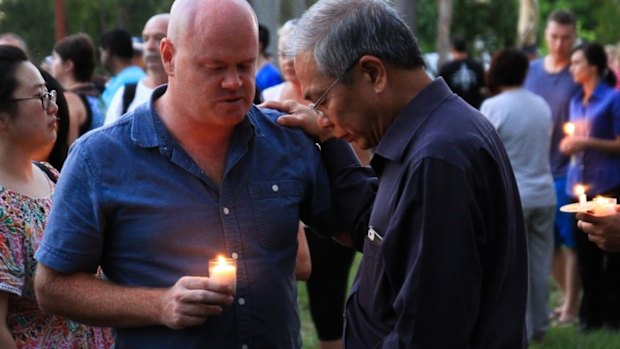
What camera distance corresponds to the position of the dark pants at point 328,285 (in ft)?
22.7

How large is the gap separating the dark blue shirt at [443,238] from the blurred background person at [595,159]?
5891 millimetres

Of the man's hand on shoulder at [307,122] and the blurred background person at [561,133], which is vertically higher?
the man's hand on shoulder at [307,122]

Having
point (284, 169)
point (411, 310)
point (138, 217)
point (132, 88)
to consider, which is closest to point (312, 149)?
point (284, 169)

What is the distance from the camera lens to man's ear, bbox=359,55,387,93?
10.1ft

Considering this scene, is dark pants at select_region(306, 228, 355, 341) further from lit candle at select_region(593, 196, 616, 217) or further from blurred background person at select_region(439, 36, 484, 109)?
blurred background person at select_region(439, 36, 484, 109)

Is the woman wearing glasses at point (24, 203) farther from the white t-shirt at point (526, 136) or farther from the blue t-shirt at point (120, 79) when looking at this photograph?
the blue t-shirt at point (120, 79)

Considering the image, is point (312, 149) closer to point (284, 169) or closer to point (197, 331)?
point (284, 169)

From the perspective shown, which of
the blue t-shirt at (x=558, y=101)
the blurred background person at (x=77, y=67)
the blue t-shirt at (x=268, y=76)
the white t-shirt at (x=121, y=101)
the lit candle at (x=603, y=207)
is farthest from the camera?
the blue t-shirt at (x=558, y=101)

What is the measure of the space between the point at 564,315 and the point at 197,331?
687 centimetres

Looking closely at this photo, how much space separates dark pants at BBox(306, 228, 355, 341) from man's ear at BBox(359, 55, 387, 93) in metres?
3.81

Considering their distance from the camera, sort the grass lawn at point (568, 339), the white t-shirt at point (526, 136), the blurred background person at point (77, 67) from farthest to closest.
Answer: the blurred background person at point (77, 67), the white t-shirt at point (526, 136), the grass lawn at point (568, 339)

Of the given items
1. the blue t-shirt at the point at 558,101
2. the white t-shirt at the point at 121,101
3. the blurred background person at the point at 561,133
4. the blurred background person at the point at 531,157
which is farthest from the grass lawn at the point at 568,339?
the white t-shirt at the point at 121,101

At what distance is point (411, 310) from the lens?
290cm

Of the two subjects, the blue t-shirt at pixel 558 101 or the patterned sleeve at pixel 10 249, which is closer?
the patterned sleeve at pixel 10 249
